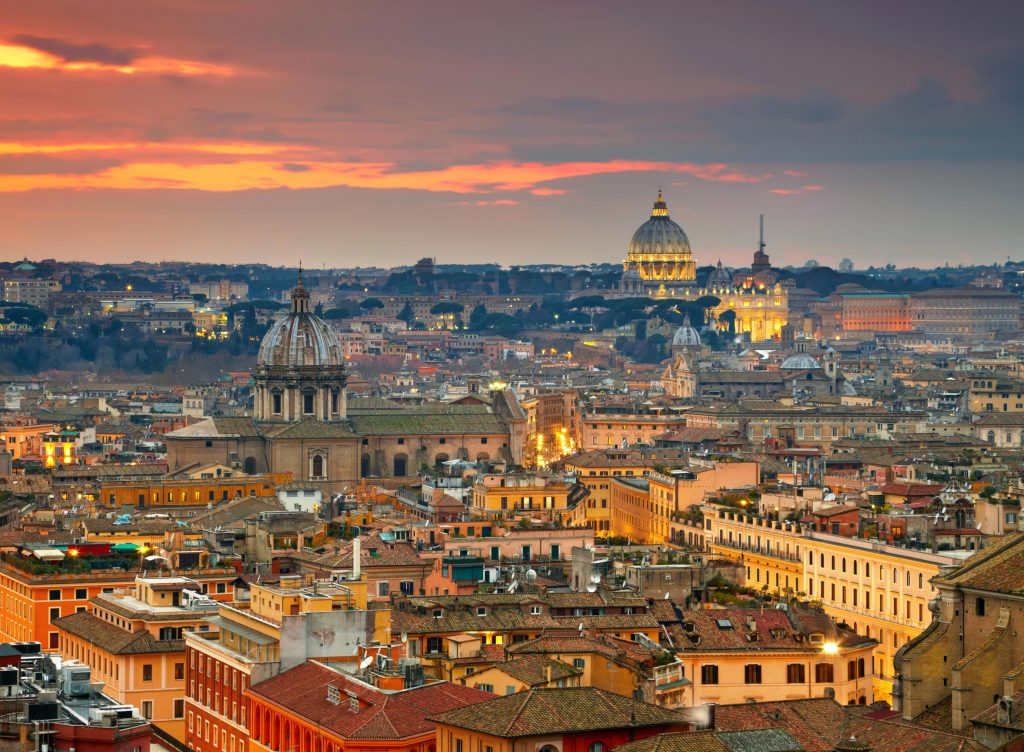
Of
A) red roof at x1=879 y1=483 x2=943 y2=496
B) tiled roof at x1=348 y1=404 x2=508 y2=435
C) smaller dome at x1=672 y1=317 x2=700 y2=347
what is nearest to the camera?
red roof at x1=879 y1=483 x2=943 y2=496

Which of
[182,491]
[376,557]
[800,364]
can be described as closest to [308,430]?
[182,491]

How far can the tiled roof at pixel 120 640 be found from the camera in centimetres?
4259

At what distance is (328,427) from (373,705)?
2083 inches

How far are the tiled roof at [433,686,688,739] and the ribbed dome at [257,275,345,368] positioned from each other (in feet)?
191

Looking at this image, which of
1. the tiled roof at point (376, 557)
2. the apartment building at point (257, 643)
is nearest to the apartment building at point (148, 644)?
the apartment building at point (257, 643)

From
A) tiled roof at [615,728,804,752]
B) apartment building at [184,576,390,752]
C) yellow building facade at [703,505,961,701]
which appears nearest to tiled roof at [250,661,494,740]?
apartment building at [184,576,390,752]

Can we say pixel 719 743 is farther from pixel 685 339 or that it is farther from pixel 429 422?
pixel 685 339

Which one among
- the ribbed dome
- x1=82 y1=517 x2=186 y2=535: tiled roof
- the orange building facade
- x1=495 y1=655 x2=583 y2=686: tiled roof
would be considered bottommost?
the orange building facade

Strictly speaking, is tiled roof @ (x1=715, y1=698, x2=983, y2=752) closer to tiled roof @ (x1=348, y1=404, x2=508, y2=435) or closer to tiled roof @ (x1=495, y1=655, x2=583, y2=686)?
tiled roof @ (x1=495, y1=655, x2=583, y2=686)

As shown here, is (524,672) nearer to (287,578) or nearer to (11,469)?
(287,578)

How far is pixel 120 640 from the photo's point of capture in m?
43.2

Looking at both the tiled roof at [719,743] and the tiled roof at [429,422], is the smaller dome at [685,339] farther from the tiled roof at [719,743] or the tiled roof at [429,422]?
the tiled roof at [719,743]

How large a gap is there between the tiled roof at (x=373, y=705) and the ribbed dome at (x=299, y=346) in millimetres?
54193

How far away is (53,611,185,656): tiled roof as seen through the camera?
42594 mm
